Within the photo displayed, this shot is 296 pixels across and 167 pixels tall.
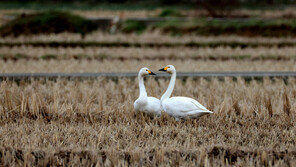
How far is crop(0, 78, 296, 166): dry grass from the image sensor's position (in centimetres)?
365

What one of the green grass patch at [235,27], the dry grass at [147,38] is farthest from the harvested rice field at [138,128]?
the green grass patch at [235,27]

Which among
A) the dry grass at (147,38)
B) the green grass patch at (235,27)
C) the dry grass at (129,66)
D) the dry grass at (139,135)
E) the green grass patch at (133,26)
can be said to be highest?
the green grass patch at (133,26)

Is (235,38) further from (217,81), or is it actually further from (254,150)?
(254,150)

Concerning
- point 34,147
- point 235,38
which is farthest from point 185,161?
point 235,38

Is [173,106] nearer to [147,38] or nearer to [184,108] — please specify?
[184,108]

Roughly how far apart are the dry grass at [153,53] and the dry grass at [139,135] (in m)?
7.34

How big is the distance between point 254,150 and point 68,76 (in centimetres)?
594

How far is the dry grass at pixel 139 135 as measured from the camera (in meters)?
3.65

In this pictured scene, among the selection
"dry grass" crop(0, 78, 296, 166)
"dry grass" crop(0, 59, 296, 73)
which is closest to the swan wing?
"dry grass" crop(0, 78, 296, 166)

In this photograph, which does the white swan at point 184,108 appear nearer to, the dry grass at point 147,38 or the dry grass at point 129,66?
the dry grass at point 129,66

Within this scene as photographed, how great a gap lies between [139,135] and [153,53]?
10.6 metres

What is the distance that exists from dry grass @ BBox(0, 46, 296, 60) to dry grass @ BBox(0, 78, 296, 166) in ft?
24.1

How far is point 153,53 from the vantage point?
1484 cm

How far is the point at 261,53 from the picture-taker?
1452 centimetres
